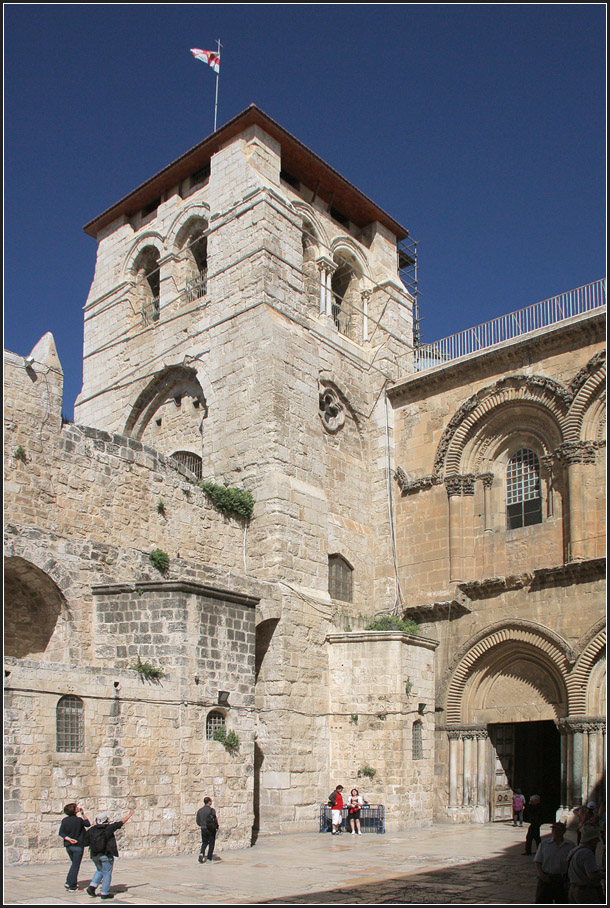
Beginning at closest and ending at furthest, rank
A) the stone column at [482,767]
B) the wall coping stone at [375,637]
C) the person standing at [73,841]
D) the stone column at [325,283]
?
the person standing at [73,841], the wall coping stone at [375,637], the stone column at [482,767], the stone column at [325,283]

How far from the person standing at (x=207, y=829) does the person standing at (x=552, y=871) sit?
570 cm

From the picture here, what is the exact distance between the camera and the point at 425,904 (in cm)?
947

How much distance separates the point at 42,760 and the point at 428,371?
44.1 feet

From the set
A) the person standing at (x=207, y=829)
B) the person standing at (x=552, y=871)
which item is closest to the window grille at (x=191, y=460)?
the person standing at (x=207, y=829)

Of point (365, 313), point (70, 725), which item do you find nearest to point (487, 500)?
point (365, 313)

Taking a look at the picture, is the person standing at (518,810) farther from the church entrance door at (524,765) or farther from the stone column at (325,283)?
the stone column at (325,283)

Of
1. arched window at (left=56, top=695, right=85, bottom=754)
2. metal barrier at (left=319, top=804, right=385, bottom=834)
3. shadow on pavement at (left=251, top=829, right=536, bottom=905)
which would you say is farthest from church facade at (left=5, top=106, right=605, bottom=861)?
shadow on pavement at (left=251, top=829, right=536, bottom=905)

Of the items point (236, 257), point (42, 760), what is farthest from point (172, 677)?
point (236, 257)

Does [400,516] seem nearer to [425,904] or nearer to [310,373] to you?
[310,373]

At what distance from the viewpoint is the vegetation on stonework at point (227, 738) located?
14.5 meters

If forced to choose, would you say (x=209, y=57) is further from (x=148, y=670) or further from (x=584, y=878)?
(x=584, y=878)

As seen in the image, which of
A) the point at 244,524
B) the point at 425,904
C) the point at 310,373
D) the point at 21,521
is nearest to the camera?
the point at 425,904

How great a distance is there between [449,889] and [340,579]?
10.8 meters

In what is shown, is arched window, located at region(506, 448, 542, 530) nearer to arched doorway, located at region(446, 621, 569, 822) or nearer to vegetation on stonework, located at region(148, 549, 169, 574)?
arched doorway, located at region(446, 621, 569, 822)
